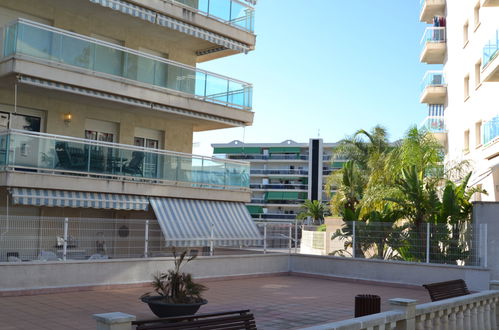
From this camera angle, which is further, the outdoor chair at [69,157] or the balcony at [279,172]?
the balcony at [279,172]

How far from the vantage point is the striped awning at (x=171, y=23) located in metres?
19.6

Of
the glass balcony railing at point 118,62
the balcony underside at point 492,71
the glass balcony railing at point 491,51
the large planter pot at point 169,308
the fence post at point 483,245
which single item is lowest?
the large planter pot at point 169,308

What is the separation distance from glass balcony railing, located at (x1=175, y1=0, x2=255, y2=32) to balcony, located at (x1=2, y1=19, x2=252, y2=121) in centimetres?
245

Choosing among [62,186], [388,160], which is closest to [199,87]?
[62,186]

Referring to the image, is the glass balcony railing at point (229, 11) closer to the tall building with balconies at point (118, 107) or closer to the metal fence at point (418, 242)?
the tall building with balconies at point (118, 107)

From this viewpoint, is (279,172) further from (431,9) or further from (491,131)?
(491,131)

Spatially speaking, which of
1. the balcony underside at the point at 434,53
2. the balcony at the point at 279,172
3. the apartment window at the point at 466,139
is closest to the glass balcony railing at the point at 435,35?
the balcony underside at the point at 434,53

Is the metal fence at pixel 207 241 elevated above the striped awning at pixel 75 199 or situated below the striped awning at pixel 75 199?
below

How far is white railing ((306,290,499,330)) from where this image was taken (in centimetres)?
736

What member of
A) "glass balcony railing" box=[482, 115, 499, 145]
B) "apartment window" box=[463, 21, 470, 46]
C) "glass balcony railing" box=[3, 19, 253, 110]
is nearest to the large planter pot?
"glass balcony railing" box=[3, 19, 253, 110]

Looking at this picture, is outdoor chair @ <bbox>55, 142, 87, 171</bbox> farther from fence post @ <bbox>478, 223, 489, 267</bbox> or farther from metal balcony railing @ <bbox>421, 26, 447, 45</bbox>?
metal balcony railing @ <bbox>421, 26, 447, 45</bbox>

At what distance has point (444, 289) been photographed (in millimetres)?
10805

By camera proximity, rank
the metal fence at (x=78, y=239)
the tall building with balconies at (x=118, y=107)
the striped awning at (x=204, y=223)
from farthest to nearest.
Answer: the striped awning at (x=204, y=223) → the tall building with balconies at (x=118, y=107) → the metal fence at (x=78, y=239)

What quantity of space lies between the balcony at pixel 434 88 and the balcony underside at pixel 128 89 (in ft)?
56.9
